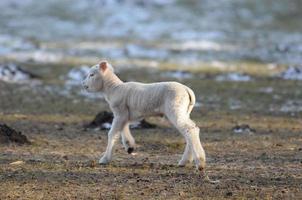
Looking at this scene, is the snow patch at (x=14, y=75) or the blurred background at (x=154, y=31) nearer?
the snow patch at (x=14, y=75)

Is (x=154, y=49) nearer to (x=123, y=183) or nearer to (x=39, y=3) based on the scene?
(x=39, y=3)

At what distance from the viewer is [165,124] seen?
20.4 m

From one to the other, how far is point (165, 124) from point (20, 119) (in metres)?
3.99

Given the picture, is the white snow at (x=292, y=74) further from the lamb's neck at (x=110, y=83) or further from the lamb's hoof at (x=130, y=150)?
the lamb's neck at (x=110, y=83)

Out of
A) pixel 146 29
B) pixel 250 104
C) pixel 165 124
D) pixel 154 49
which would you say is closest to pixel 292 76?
pixel 250 104

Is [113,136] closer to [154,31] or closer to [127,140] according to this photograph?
[127,140]

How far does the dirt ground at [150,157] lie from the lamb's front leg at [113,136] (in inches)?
7.7

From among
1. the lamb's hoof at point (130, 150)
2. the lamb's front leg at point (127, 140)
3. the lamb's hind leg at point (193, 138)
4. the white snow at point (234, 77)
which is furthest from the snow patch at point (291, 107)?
the lamb's hind leg at point (193, 138)

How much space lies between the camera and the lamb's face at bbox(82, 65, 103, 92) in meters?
14.1

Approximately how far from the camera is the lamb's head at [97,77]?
1413 cm

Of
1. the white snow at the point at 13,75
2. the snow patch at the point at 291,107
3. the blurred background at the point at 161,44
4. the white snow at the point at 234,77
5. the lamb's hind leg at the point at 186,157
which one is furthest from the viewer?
the white snow at the point at 234,77

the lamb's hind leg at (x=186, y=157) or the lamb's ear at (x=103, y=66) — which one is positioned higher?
the lamb's ear at (x=103, y=66)

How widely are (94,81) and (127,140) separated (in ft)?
4.23

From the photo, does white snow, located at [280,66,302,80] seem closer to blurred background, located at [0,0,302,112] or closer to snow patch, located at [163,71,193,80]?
blurred background, located at [0,0,302,112]
